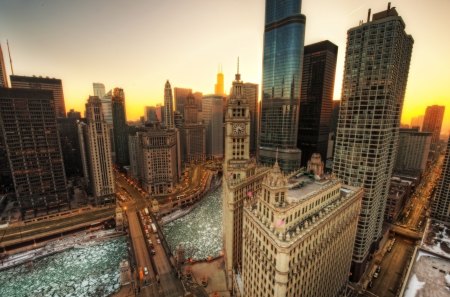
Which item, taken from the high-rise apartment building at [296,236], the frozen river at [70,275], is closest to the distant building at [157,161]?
Answer: the frozen river at [70,275]

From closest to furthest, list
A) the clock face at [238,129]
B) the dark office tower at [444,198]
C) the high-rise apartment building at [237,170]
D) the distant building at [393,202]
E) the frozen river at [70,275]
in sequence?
1. the high-rise apartment building at [237,170]
2. the clock face at [238,129]
3. the frozen river at [70,275]
4. the dark office tower at [444,198]
5. the distant building at [393,202]

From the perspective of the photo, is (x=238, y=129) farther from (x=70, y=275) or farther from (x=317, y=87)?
(x=317, y=87)

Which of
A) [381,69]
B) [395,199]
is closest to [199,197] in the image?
[395,199]

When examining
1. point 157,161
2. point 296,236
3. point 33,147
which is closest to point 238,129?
point 296,236

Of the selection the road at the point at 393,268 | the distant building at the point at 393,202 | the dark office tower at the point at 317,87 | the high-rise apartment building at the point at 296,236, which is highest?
the dark office tower at the point at 317,87

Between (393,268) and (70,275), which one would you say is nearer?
(70,275)

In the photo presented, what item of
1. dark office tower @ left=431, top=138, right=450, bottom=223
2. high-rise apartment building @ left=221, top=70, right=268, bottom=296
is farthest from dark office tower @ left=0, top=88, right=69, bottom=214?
dark office tower @ left=431, top=138, right=450, bottom=223

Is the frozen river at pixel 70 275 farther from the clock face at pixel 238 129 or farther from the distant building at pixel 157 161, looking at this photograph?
the clock face at pixel 238 129

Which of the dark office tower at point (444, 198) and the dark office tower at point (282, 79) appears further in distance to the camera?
the dark office tower at point (282, 79)
